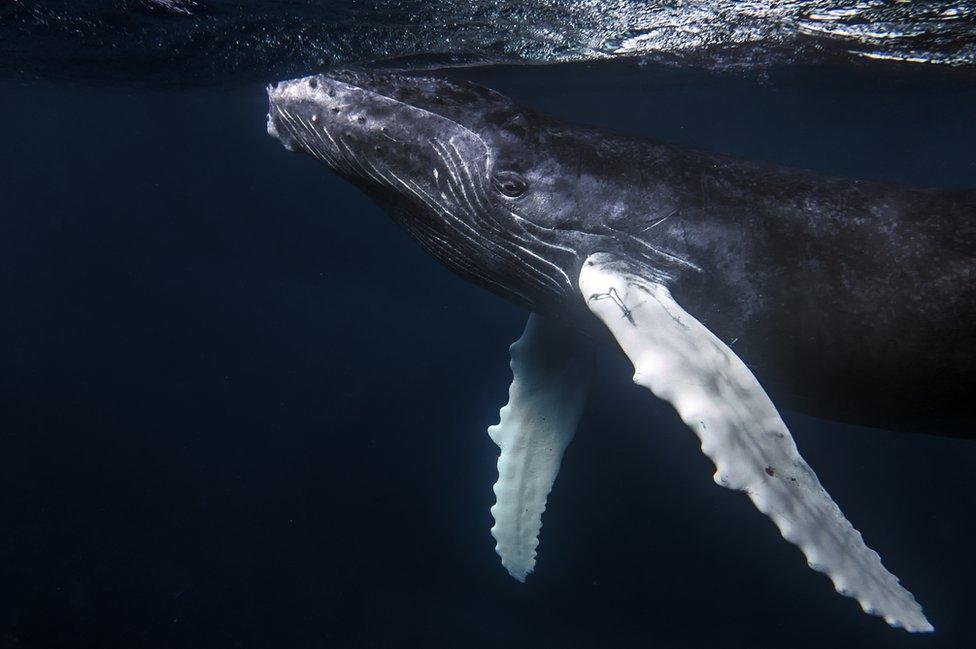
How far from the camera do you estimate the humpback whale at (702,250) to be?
3.76 metres

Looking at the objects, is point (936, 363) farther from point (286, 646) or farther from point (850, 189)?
point (286, 646)

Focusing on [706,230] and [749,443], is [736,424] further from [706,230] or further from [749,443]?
[706,230]

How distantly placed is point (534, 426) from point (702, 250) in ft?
9.20

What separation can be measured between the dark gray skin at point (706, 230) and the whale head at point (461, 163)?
0.01 metres

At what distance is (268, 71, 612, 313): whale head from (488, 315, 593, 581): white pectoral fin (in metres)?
1.42

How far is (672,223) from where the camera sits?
181 inches

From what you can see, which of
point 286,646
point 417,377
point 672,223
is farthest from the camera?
point 417,377

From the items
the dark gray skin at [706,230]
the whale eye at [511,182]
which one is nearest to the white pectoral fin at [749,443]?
the dark gray skin at [706,230]

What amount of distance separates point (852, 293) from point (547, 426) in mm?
3247

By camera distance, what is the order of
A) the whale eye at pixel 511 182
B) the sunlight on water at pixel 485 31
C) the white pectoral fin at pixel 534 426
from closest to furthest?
the whale eye at pixel 511 182 → the white pectoral fin at pixel 534 426 → the sunlight on water at pixel 485 31

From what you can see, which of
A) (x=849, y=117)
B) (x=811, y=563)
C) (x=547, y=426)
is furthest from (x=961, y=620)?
(x=849, y=117)

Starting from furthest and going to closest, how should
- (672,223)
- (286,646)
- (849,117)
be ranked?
(849,117)
(286,646)
(672,223)

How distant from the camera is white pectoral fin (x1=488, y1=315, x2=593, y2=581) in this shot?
256 inches

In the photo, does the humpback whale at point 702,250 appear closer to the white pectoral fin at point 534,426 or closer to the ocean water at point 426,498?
the white pectoral fin at point 534,426
